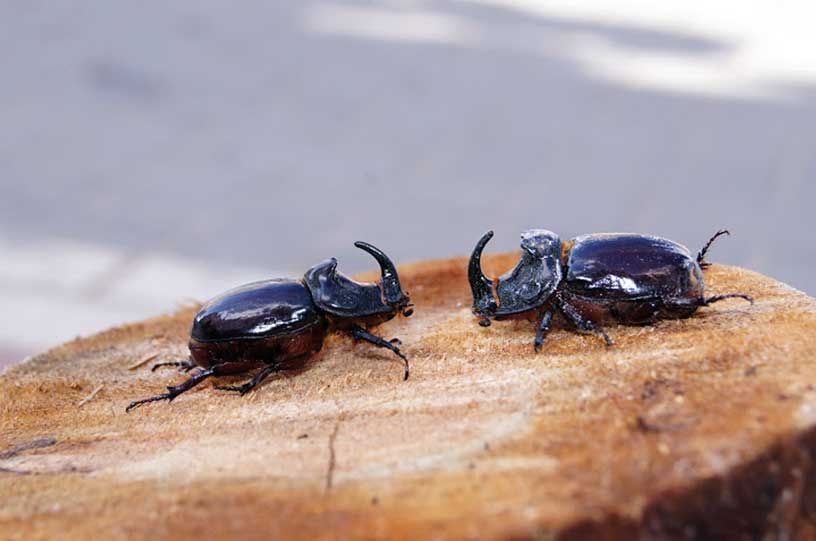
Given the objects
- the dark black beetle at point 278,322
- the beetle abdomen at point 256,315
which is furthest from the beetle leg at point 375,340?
the beetle abdomen at point 256,315

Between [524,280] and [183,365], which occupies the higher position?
[524,280]

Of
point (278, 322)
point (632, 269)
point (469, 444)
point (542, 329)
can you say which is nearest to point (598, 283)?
point (632, 269)

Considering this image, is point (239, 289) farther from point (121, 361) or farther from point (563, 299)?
point (563, 299)

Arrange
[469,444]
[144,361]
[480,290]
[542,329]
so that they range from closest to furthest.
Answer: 1. [469,444]
2. [542,329]
3. [480,290]
4. [144,361]

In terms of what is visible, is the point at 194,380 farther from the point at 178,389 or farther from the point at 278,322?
the point at 278,322

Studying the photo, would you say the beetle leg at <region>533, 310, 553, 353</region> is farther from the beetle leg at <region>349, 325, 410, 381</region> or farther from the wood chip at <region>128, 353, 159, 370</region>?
the wood chip at <region>128, 353, 159, 370</region>

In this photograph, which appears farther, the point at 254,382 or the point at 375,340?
the point at 375,340

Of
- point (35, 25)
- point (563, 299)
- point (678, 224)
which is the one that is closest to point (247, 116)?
point (35, 25)

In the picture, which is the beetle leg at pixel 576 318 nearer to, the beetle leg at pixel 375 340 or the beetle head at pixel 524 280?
the beetle head at pixel 524 280
